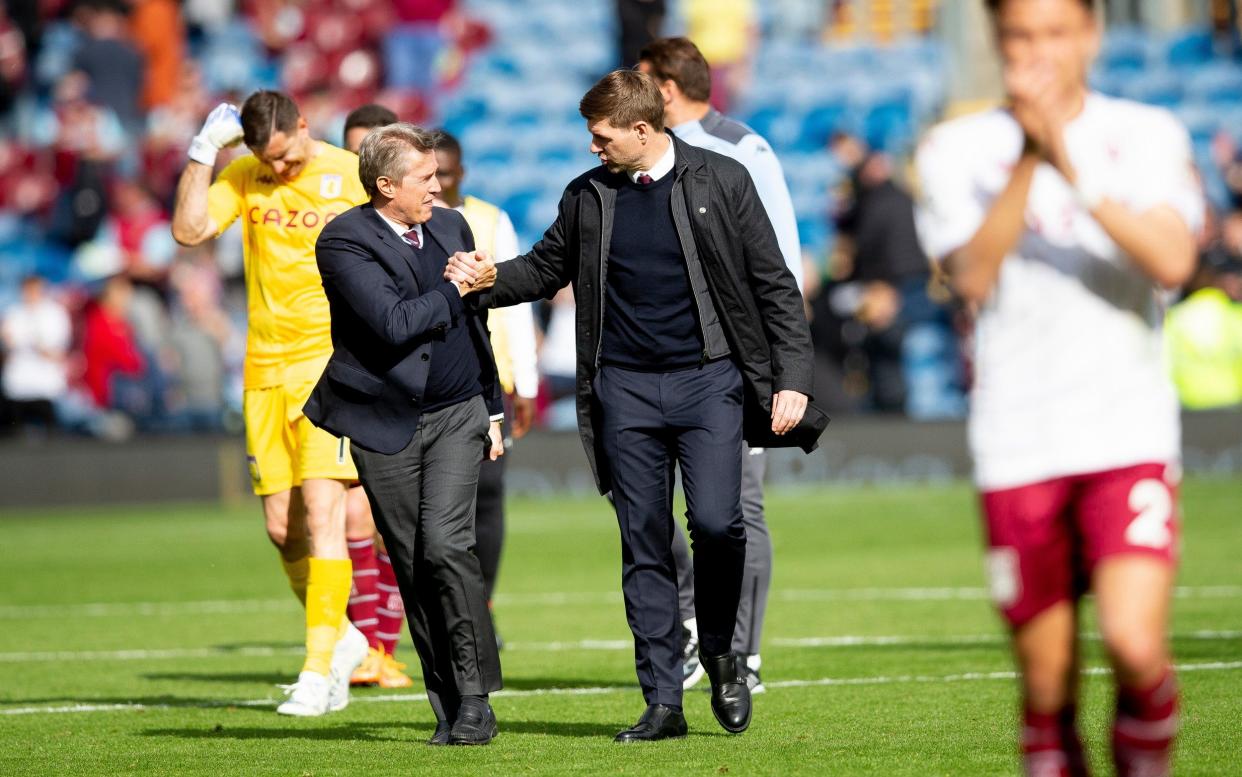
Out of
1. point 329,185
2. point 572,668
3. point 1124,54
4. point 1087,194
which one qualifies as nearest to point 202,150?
point 329,185

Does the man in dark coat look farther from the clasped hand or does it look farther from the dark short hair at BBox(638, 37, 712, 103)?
the dark short hair at BBox(638, 37, 712, 103)

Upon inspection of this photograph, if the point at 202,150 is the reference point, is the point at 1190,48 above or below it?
below

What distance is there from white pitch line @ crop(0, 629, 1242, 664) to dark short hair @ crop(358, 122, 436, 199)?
3.74 meters

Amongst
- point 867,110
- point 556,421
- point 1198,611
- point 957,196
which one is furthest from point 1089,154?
point 867,110

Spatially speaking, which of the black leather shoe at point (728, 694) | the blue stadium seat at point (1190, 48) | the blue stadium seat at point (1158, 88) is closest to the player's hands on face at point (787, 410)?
the black leather shoe at point (728, 694)

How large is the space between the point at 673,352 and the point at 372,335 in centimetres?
109

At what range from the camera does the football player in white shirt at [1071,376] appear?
13.9ft

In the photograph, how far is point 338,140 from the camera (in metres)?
23.8

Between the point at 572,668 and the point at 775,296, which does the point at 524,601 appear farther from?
the point at 775,296

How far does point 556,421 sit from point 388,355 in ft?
48.4

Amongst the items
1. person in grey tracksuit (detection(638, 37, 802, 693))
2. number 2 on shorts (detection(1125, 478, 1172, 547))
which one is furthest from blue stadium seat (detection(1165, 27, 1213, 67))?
number 2 on shorts (detection(1125, 478, 1172, 547))

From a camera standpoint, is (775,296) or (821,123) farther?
(821,123)

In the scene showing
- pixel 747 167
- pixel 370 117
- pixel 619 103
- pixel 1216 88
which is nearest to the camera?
pixel 619 103

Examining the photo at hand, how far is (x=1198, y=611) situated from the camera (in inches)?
424
